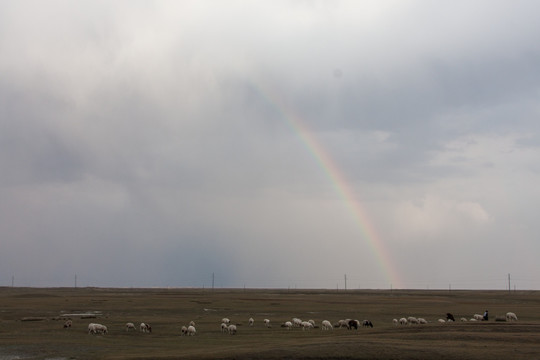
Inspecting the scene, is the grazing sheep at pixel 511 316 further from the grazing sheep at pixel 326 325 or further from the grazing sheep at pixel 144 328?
the grazing sheep at pixel 144 328

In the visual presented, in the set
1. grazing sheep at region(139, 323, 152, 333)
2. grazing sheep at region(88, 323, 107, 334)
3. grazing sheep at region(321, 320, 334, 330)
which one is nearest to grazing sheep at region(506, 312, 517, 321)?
grazing sheep at region(321, 320, 334, 330)

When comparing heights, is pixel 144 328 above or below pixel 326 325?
below

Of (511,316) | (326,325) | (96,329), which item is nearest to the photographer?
(96,329)

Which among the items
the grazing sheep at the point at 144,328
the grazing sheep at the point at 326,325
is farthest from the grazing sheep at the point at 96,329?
the grazing sheep at the point at 326,325

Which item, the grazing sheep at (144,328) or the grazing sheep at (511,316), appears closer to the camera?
the grazing sheep at (144,328)

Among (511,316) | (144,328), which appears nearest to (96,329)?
(144,328)

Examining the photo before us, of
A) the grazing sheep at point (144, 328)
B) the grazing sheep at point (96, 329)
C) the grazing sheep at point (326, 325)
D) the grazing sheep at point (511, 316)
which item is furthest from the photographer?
the grazing sheep at point (511, 316)

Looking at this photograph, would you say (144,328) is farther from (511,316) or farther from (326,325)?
(511,316)

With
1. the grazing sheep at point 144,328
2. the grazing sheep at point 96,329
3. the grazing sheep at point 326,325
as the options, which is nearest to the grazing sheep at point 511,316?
the grazing sheep at point 326,325

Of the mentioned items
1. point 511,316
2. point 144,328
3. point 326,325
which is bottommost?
point 144,328

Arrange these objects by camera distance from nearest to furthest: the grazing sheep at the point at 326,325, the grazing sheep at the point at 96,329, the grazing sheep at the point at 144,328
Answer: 1. the grazing sheep at the point at 96,329
2. the grazing sheep at the point at 144,328
3. the grazing sheep at the point at 326,325

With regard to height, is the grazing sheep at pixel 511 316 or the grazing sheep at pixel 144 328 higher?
the grazing sheep at pixel 511 316

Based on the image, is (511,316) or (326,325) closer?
(326,325)

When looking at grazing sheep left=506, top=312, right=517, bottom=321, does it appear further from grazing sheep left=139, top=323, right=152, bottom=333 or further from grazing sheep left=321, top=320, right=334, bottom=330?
grazing sheep left=139, top=323, right=152, bottom=333
